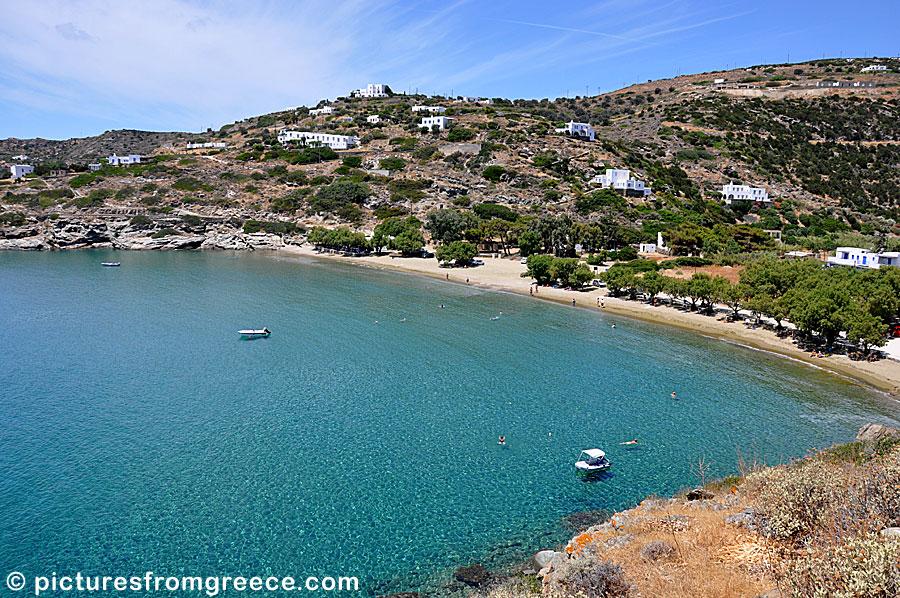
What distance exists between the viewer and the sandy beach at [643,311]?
35.4 meters

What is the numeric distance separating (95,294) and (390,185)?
223 feet

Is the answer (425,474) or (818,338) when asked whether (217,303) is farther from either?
(818,338)

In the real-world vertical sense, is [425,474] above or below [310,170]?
below

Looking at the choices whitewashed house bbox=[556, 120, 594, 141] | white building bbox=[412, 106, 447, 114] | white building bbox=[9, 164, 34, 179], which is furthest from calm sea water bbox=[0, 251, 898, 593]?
white building bbox=[412, 106, 447, 114]

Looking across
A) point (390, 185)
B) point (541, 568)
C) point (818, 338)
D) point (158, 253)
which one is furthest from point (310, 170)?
point (541, 568)

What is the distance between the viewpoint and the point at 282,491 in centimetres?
2153

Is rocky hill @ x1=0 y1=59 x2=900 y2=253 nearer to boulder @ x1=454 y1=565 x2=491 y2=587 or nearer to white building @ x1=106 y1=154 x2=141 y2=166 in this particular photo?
white building @ x1=106 y1=154 x2=141 y2=166

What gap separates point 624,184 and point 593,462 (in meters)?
91.3

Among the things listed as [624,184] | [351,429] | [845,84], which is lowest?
[351,429]

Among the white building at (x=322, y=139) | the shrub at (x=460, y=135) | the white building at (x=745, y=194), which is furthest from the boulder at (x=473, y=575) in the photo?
the white building at (x=322, y=139)

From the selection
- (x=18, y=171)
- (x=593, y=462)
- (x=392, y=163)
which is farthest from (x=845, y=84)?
(x=18, y=171)

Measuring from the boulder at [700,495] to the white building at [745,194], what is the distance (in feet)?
351

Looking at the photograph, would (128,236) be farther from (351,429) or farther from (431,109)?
(351,429)

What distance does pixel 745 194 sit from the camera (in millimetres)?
110188
